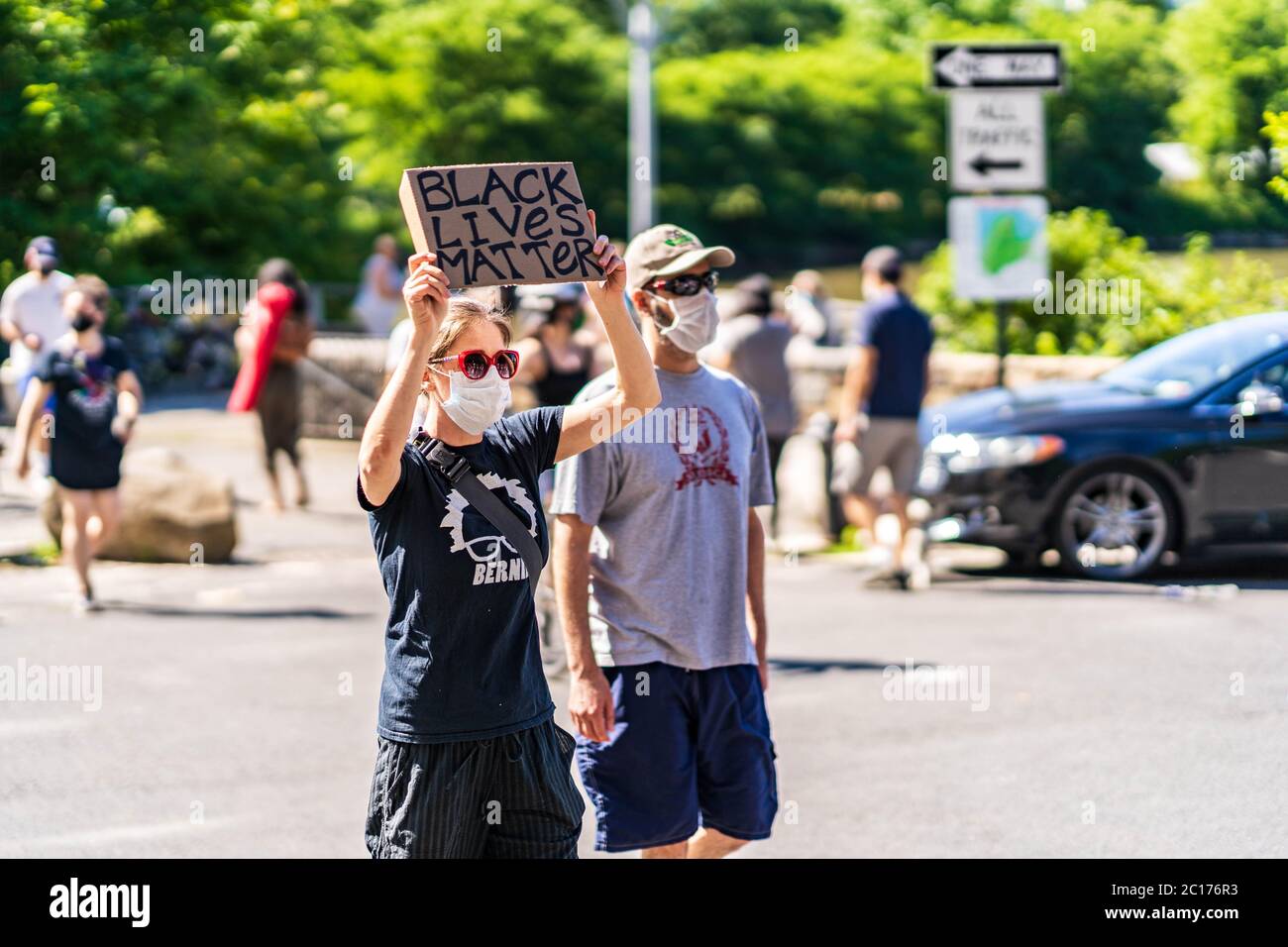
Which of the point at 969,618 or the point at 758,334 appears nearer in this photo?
the point at 969,618

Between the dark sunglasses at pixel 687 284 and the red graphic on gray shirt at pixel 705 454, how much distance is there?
316 millimetres

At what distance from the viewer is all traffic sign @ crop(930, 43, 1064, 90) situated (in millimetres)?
12578

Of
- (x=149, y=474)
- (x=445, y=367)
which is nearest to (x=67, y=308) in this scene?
(x=149, y=474)

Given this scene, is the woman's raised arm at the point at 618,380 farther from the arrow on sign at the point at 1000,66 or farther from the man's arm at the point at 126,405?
the arrow on sign at the point at 1000,66

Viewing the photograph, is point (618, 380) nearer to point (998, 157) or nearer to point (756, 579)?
point (756, 579)

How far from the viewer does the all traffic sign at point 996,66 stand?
41.3ft

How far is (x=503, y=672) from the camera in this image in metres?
4.12

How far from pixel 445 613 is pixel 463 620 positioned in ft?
0.13

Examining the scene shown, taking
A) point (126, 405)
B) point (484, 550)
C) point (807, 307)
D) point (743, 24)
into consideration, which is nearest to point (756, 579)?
point (484, 550)

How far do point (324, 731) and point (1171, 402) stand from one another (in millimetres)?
5687

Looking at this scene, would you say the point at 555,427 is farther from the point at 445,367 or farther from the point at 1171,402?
the point at 1171,402

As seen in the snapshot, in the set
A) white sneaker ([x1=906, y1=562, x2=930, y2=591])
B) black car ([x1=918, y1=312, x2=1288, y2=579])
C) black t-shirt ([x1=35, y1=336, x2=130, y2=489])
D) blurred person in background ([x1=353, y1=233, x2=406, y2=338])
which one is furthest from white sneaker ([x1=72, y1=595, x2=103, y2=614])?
blurred person in background ([x1=353, y1=233, x2=406, y2=338])
